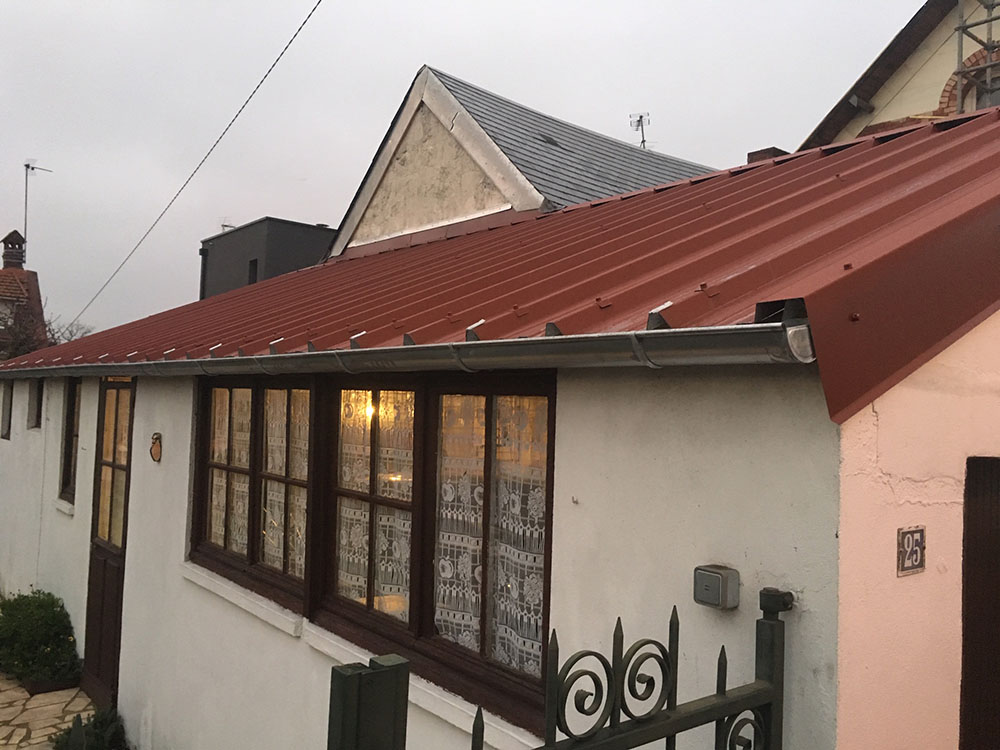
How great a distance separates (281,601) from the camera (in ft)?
15.6

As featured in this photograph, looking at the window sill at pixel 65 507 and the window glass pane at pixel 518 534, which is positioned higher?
the window glass pane at pixel 518 534

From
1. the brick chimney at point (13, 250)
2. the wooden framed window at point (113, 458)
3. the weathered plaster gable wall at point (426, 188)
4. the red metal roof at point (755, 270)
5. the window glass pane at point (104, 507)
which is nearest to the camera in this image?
the red metal roof at point (755, 270)

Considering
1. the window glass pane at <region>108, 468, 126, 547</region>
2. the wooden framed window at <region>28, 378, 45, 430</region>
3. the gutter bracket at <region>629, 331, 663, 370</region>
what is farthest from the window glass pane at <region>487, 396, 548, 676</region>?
the wooden framed window at <region>28, 378, 45, 430</region>

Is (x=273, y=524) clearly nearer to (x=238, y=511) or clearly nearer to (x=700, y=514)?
(x=238, y=511)

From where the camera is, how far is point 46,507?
31.7 ft

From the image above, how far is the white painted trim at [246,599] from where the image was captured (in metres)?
4.54

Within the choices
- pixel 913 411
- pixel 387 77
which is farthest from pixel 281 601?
pixel 387 77

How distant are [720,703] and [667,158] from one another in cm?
1145

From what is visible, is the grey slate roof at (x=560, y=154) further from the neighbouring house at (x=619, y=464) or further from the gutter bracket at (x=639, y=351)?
the gutter bracket at (x=639, y=351)

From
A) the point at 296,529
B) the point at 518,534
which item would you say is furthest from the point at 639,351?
the point at 296,529

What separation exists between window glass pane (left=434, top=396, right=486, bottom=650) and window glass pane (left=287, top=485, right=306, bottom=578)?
146 cm

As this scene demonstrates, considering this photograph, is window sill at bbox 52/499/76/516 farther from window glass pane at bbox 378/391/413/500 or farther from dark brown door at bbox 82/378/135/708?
window glass pane at bbox 378/391/413/500

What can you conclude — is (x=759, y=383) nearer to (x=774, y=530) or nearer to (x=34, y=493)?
(x=774, y=530)

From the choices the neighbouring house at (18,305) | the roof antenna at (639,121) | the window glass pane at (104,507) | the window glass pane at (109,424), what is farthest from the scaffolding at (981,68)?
the neighbouring house at (18,305)
